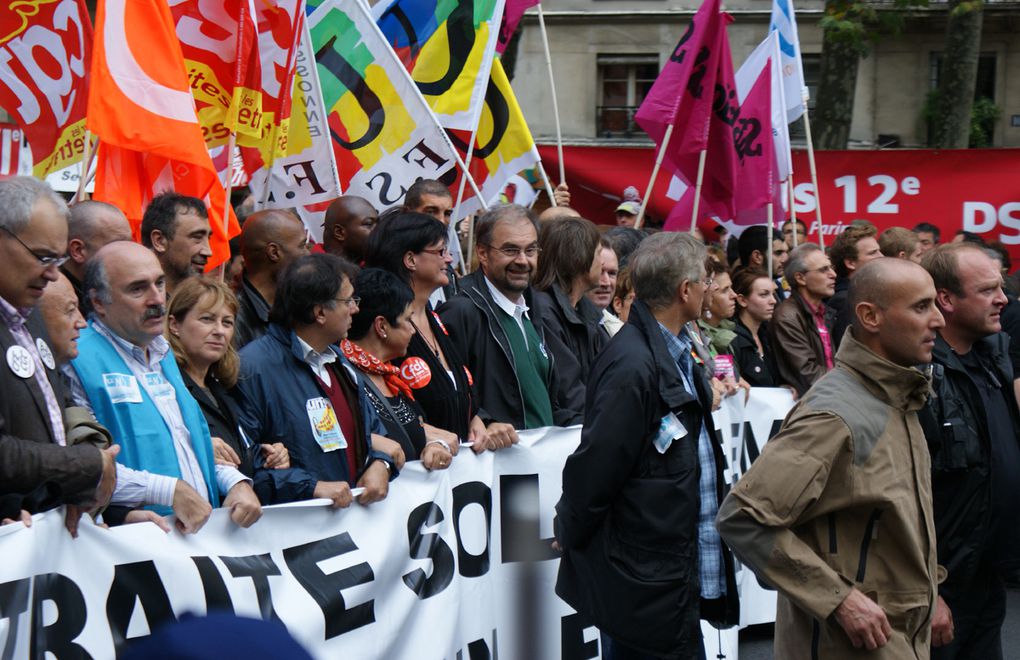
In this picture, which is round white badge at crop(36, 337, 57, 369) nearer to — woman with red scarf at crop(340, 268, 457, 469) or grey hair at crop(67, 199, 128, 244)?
grey hair at crop(67, 199, 128, 244)

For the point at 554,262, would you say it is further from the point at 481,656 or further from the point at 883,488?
the point at 883,488

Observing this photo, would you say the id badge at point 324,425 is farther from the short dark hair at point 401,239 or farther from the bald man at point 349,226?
the bald man at point 349,226

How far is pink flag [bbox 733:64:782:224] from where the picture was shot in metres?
9.97

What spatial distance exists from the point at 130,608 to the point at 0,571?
48cm

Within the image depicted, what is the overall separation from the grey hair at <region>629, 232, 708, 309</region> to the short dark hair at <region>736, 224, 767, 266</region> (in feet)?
17.2

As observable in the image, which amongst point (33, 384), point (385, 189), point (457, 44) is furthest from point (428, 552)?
point (457, 44)

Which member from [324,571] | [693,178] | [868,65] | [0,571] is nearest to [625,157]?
[693,178]

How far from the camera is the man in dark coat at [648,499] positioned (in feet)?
14.8

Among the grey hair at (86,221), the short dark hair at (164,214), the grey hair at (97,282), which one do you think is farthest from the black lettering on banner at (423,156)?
the grey hair at (97,282)

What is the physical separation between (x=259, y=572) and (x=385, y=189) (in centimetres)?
394

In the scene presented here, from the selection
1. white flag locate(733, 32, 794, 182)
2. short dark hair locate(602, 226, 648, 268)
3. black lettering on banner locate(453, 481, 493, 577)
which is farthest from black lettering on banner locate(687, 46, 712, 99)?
black lettering on banner locate(453, 481, 493, 577)

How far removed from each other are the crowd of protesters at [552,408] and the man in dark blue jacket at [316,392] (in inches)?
0.4

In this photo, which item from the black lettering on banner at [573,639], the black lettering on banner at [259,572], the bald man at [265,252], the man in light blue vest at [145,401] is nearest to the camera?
the man in light blue vest at [145,401]

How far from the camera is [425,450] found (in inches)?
201
